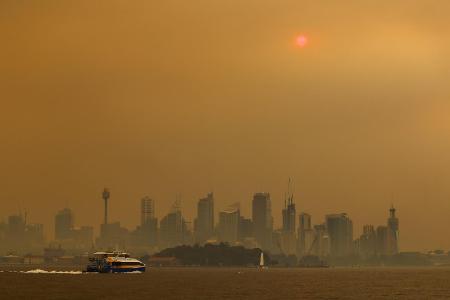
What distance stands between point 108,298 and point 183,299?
15.9m

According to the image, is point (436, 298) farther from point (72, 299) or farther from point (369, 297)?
point (72, 299)

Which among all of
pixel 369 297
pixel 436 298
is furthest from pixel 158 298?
pixel 436 298

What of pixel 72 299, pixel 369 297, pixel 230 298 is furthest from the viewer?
pixel 369 297

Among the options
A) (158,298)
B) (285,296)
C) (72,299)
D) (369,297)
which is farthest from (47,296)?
(369,297)

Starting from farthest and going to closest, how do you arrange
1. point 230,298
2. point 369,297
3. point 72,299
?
1. point 369,297
2. point 230,298
3. point 72,299

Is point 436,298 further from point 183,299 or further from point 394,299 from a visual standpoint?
point 183,299

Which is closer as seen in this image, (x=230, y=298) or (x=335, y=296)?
(x=230, y=298)

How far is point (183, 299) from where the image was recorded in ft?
593

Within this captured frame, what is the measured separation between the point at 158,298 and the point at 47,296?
2330 cm

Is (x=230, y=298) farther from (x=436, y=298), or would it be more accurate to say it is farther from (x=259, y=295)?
(x=436, y=298)

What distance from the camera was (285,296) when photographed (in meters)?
197

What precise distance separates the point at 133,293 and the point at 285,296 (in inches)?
1382

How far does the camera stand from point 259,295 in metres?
199

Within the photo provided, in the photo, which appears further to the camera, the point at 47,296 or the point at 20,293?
the point at 20,293
